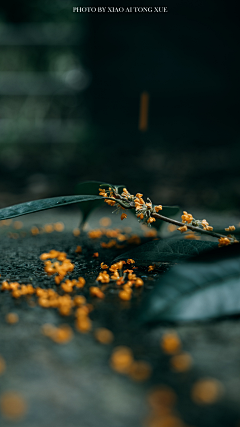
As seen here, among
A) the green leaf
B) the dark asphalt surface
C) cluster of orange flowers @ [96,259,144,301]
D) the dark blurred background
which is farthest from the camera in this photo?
the dark blurred background

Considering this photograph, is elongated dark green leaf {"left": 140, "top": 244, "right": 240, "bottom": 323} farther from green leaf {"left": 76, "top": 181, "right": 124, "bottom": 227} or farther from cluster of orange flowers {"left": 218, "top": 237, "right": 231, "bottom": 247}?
green leaf {"left": 76, "top": 181, "right": 124, "bottom": 227}

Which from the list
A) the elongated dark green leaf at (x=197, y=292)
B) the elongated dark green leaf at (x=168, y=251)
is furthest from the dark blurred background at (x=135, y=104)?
the elongated dark green leaf at (x=197, y=292)

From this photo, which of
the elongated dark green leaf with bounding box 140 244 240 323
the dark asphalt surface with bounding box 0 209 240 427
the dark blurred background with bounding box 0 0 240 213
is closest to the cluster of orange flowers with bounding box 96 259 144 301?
the dark asphalt surface with bounding box 0 209 240 427

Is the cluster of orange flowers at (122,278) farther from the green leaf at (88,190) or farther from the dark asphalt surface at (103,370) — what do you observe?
the green leaf at (88,190)

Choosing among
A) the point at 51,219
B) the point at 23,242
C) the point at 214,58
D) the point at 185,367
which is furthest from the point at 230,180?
the point at 185,367

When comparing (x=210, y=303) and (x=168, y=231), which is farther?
(x=168, y=231)

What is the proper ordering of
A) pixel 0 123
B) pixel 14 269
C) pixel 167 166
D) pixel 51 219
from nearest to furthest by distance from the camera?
1. pixel 14 269
2. pixel 51 219
3. pixel 167 166
4. pixel 0 123

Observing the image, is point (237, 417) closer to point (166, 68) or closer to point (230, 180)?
point (230, 180)
